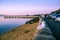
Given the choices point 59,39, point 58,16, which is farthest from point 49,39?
point 58,16

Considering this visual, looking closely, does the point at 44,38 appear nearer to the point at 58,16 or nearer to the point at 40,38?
the point at 40,38

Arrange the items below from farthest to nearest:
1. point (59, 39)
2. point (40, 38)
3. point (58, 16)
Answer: point (58, 16)
point (59, 39)
point (40, 38)

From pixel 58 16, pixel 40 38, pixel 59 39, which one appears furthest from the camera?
pixel 58 16

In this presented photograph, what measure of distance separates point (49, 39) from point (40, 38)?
1.24 feet

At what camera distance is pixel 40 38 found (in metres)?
4.62

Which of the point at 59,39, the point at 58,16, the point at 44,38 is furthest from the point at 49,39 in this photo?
the point at 58,16

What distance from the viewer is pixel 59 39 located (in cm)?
604

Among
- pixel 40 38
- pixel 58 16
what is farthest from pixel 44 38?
pixel 58 16

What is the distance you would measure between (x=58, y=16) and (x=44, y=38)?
52.5ft

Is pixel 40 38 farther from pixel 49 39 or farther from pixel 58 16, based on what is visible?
pixel 58 16

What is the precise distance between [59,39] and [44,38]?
1516mm

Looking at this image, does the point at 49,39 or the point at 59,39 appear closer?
the point at 49,39

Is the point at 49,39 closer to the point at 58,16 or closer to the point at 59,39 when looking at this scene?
the point at 59,39

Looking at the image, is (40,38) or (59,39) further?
(59,39)
